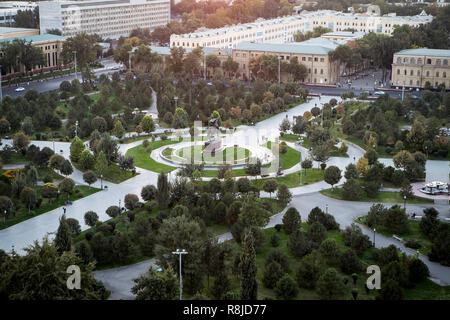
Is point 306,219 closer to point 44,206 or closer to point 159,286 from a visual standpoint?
point 159,286

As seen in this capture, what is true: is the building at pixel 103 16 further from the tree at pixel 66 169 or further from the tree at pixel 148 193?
the tree at pixel 148 193

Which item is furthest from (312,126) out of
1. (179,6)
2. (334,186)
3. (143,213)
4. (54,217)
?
(179,6)

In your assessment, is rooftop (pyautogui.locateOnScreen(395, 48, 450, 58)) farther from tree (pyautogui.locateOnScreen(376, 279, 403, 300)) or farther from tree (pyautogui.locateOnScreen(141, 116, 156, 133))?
tree (pyautogui.locateOnScreen(376, 279, 403, 300))

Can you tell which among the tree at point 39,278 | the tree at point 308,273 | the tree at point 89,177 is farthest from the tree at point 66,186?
the tree at point 308,273

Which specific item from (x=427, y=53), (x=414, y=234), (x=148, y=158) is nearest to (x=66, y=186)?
(x=148, y=158)

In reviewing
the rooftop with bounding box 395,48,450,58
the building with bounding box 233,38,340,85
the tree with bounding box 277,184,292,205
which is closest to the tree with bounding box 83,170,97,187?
the tree with bounding box 277,184,292,205
